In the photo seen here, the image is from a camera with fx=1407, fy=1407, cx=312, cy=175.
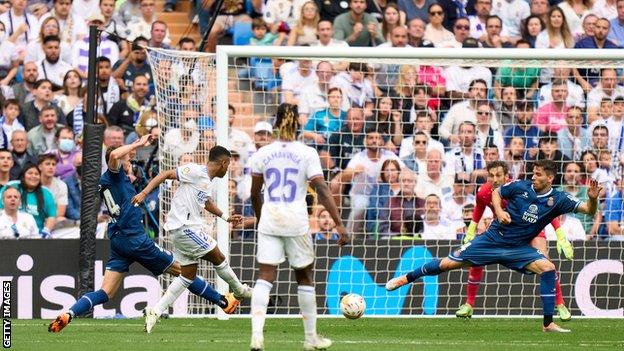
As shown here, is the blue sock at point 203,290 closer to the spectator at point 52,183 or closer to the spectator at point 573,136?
the spectator at point 52,183

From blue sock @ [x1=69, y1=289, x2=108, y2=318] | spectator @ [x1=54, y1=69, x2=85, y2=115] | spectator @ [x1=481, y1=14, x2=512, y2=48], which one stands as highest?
spectator @ [x1=481, y1=14, x2=512, y2=48]

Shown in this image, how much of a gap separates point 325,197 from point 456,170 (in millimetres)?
7732

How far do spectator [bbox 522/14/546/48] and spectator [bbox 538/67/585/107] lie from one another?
8.61 ft

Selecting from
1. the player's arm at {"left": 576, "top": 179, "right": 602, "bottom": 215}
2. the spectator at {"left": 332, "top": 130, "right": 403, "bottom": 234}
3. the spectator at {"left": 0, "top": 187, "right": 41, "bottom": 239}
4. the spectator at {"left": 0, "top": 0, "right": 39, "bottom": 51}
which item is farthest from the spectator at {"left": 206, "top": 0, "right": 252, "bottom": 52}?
the player's arm at {"left": 576, "top": 179, "right": 602, "bottom": 215}

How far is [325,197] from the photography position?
12.1 meters

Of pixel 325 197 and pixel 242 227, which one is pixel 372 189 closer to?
pixel 242 227

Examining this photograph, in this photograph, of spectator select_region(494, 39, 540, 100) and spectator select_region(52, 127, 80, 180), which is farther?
spectator select_region(494, 39, 540, 100)

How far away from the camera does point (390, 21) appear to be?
22.7m

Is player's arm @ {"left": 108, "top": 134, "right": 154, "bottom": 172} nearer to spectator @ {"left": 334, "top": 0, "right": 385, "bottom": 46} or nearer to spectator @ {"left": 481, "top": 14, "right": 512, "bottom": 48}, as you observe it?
spectator @ {"left": 334, "top": 0, "right": 385, "bottom": 46}

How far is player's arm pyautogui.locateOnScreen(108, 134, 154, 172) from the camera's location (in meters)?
14.5

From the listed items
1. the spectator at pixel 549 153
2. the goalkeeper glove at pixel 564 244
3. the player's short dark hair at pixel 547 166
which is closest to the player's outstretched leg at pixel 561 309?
the goalkeeper glove at pixel 564 244

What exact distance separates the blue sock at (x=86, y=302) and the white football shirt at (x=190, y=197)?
1029 mm

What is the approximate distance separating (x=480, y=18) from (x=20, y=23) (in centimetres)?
749

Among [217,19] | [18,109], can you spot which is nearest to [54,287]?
[18,109]
